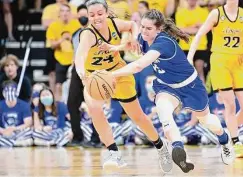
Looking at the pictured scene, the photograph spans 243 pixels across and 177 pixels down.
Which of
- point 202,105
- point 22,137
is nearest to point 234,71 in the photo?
point 202,105

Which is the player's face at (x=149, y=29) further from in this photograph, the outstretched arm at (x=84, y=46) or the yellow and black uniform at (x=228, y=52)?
the yellow and black uniform at (x=228, y=52)

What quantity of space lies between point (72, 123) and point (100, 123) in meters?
4.01

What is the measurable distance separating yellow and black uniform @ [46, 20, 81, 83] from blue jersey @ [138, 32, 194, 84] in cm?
619

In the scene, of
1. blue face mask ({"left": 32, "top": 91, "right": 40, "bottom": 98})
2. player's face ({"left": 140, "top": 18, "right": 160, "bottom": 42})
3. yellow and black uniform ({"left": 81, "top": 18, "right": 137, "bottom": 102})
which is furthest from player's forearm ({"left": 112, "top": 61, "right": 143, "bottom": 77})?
blue face mask ({"left": 32, "top": 91, "right": 40, "bottom": 98})

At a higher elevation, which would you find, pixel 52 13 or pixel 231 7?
pixel 231 7

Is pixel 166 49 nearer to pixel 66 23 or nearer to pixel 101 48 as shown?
pixel 101 48

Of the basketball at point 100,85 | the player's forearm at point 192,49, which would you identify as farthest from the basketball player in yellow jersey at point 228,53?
the basketball at point 100,85

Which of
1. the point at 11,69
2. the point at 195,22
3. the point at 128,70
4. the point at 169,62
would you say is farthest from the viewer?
the point at 11,69

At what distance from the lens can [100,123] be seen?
9117mm

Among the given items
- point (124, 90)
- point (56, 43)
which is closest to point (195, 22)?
point (56, 43)

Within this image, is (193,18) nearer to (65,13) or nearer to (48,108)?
(65,13)

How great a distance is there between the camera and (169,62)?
8398 millimetres

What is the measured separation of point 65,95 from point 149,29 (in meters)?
6.63

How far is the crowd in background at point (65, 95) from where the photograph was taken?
13516 mm
